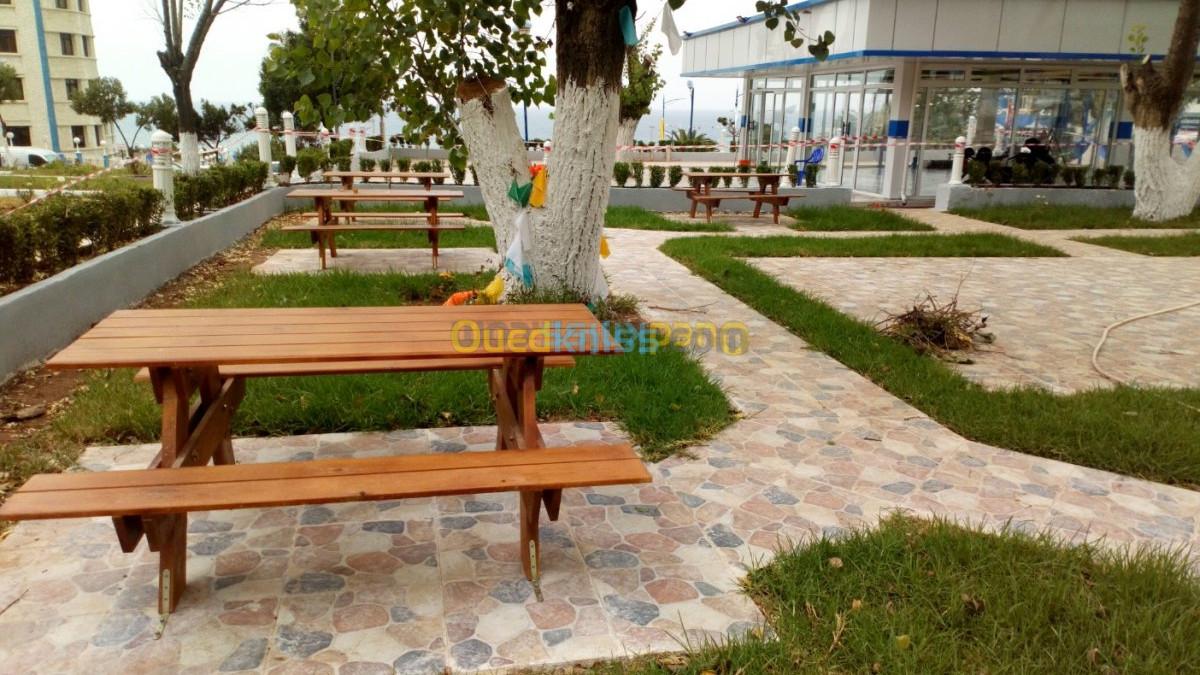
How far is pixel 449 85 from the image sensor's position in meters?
6.53

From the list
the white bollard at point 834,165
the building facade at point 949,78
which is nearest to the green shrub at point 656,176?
the white bollard at point 834,165

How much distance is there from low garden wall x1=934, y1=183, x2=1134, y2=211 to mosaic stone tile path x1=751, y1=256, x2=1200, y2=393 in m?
4.91

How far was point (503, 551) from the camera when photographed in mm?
3012

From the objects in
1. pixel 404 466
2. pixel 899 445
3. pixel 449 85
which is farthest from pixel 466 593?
pixel 449 85

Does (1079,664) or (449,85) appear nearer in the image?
(1079,664)

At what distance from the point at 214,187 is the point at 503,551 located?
328 inches

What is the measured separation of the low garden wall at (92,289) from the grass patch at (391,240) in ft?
2.75

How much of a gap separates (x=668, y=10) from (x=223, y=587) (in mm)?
4471

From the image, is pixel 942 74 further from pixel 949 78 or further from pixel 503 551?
pixel 503 551

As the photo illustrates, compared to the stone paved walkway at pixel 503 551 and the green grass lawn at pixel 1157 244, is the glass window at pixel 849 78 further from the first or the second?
the stone paved walkway at pixel 503 551

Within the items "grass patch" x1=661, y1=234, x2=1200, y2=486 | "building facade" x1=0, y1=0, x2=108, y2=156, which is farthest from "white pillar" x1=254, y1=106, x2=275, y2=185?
"building facade" x1=0, y1=0, x2=108, y2=156

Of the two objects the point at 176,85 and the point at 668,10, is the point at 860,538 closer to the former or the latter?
the point at 668,10

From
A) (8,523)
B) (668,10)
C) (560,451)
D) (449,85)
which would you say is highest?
(668,10)

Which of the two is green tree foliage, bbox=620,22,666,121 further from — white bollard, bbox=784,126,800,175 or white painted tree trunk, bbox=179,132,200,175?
white painted tree trunk, bbox=179,132,200,175
